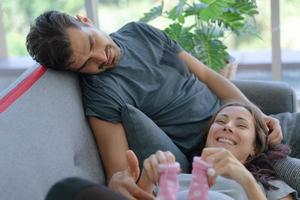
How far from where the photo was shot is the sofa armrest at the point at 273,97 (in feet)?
6.81

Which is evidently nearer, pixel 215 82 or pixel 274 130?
pixel 274 130

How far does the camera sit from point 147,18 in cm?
270

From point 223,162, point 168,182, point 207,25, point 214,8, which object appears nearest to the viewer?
point 168,182

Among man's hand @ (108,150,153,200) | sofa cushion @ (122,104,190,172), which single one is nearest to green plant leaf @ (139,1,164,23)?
sofa cushion @ (122,104,190,172)

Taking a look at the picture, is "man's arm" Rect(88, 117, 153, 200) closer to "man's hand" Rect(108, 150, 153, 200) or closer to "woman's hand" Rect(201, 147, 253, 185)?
"man's hand" Rect(108, 150, 153, 200)

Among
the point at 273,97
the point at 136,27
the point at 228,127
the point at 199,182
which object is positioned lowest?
the point at 273,97

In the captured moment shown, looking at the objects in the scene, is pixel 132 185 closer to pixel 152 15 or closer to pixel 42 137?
pixel 42 137

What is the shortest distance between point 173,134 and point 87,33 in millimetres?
467

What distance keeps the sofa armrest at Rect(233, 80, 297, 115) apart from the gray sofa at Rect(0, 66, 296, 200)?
2.65 ft

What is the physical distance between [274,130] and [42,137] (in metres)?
0.84

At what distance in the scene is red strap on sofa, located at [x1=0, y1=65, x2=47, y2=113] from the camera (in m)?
1.40

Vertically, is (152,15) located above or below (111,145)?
above

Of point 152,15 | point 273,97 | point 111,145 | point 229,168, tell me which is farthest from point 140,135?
point 152,15

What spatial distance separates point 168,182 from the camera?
1.05 metres
